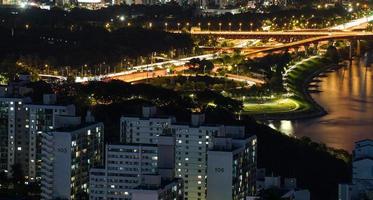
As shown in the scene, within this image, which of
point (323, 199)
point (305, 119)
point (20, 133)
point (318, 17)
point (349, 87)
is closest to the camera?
point (323, 199)

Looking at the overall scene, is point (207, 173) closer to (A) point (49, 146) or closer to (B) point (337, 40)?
(A) point (49, 146)

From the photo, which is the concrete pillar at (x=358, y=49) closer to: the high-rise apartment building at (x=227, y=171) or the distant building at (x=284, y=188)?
the distant building at (x=284, y=188)

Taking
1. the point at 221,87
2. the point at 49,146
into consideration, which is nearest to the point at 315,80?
the point at 221,87

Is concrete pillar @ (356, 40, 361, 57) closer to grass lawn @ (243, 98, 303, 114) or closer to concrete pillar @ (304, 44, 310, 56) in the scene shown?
concrete pillar @ (304, 44, 310, 56)

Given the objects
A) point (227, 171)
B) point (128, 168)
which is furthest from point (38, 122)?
point (227, 171)

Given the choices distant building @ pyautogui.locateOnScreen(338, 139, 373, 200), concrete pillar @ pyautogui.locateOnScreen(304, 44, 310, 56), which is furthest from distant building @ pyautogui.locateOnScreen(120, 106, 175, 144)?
concrete pillar @ pyautogui.locateOnScreen(304, 44, 310, 56)

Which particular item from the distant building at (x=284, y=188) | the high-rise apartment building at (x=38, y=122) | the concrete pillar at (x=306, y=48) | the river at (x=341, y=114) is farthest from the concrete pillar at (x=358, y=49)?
the distant building at (x=284, y=188)

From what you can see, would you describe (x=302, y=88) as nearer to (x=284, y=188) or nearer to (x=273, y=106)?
(x=273, y=106)
